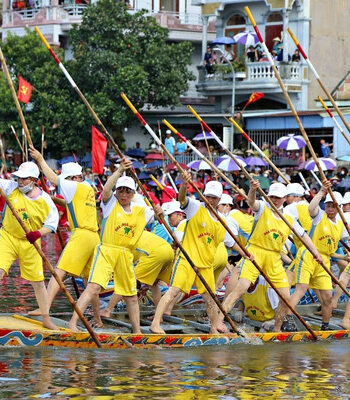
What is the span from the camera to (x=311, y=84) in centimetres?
4578

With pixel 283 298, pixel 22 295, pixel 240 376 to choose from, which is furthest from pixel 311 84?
pixel 240 376

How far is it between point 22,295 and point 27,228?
19.6 feet

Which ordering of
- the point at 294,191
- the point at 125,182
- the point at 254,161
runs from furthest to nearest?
the point at 254,161
the point at 294,191
the point at 125,182

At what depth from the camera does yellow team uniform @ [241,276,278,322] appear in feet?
55.5

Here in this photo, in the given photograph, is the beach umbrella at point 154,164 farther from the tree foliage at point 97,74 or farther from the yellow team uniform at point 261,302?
the yellow team uniform at point 261,302

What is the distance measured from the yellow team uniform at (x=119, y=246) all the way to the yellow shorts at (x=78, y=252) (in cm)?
58

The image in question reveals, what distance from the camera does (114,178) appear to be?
14.8 m

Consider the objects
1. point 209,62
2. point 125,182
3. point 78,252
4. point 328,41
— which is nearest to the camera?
point 125,182

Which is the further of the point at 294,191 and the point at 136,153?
the point at 136,153

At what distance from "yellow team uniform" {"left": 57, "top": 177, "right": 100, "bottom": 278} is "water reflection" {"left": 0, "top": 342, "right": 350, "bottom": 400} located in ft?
5.18

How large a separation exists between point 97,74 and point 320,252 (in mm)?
27713

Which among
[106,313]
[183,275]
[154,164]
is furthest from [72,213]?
[154,164]

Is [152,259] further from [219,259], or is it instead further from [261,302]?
[261,302]

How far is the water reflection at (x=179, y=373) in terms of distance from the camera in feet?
40.4
